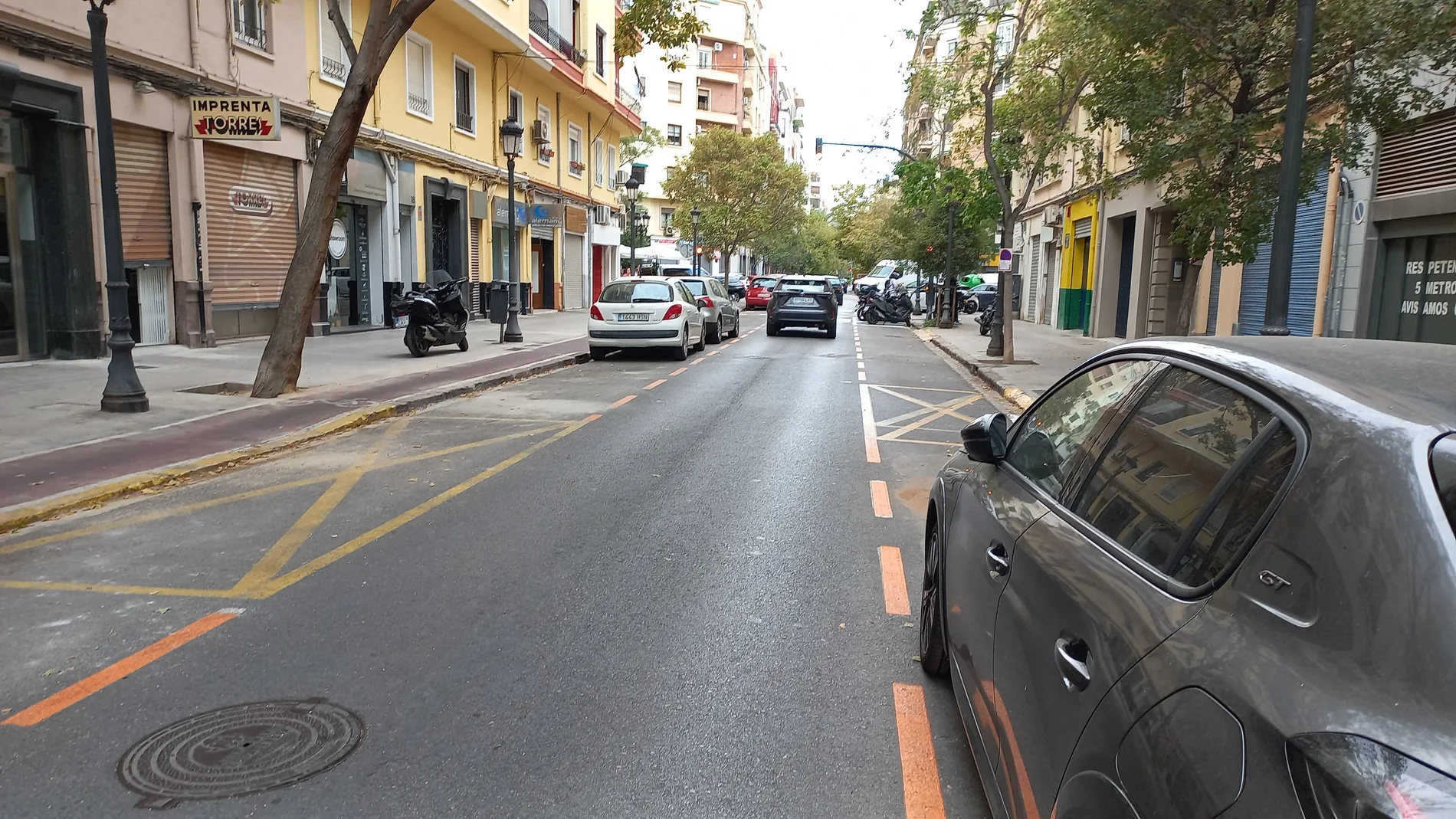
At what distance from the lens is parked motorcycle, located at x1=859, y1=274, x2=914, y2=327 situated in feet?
111

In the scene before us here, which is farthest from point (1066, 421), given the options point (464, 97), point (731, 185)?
point (731, 185)

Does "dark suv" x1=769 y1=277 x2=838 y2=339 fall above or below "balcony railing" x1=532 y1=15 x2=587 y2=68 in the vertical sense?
below

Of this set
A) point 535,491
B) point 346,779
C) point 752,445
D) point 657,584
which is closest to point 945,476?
point 657,584

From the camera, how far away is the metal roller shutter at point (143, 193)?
1422 centimetres

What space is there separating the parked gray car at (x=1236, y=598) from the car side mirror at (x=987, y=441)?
1.76ft

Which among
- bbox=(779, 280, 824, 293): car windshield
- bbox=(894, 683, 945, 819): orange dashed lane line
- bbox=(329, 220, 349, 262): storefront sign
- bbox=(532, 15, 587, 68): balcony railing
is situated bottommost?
bbox=(894, 683, 945, 819): orange dashed lane line

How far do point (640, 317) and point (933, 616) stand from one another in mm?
13802

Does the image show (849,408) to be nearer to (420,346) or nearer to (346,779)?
(420,346)

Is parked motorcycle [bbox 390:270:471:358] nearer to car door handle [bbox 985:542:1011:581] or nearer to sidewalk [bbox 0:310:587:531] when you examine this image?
sidewalk [bbox 0:310:587:531]

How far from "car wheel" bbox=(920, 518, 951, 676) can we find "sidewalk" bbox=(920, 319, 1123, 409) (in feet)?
18.9

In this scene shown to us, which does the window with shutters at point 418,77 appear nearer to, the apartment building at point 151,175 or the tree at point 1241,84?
the apartment building at point 151,175

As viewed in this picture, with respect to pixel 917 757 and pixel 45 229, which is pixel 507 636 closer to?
pixel 917 757

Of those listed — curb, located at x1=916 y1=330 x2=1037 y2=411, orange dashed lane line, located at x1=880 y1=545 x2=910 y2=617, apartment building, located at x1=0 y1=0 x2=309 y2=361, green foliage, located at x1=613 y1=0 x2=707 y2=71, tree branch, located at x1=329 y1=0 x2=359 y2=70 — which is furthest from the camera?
green foliage, located at x1=613 y1=0 x2=707 y2=71

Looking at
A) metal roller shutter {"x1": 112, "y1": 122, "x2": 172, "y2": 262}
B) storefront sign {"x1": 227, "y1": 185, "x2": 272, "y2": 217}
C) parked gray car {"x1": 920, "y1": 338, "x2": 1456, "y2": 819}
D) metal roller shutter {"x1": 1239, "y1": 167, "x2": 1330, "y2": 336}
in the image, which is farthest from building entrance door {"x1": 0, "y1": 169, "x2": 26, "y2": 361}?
metal roller shutter {"x1": 1239, "y1": 167, "x2": 1330, "y2": 336}
